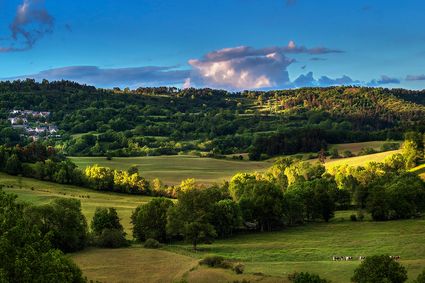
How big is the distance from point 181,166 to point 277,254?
113897 millimetres

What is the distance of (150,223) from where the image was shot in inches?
3088

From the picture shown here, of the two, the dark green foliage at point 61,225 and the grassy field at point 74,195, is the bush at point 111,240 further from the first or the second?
the grassy field at point 74,195

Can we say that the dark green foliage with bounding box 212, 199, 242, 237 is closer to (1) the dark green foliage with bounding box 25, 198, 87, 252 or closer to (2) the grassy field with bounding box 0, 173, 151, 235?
(2) the grassy field with bounding box 0, 173, 151, 235

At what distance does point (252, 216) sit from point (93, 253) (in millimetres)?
33185

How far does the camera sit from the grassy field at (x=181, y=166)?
513ft

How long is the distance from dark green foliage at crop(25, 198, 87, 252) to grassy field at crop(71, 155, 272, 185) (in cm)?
7547

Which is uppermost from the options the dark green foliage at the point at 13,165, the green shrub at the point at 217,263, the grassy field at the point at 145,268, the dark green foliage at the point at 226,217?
the dark green foliage at the point at 13,165

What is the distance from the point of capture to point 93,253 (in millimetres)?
65062

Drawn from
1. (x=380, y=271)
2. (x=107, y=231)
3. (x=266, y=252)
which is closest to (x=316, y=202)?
(x=266, y=252)

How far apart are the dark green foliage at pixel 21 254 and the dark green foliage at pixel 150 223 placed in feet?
171

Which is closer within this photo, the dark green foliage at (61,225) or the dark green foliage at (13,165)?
the dark green foliage at (61,225)

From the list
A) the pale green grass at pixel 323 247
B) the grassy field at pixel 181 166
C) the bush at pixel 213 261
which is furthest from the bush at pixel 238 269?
the grassy field at pixel 181 166

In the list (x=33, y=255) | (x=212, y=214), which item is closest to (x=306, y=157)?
(x=212, y=214)

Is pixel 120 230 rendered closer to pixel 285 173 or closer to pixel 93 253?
pixel 93 253
